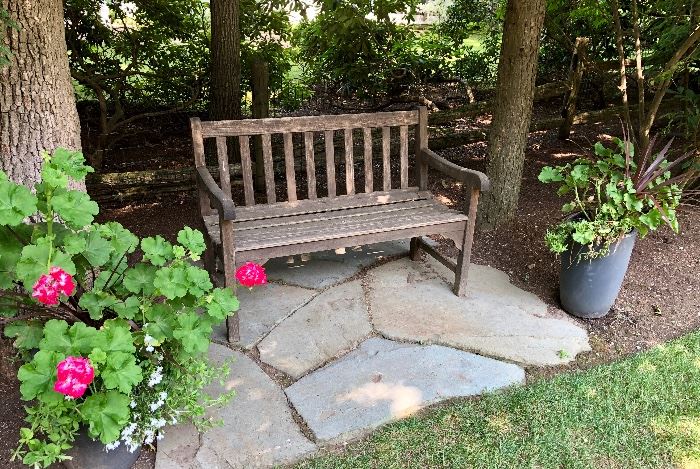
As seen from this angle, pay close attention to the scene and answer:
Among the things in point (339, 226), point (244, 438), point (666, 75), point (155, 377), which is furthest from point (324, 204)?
point (666, 75)

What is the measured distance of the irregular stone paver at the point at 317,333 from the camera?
2965 mm

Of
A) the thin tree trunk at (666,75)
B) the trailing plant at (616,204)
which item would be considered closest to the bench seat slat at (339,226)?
the trailing plant at (616,204)

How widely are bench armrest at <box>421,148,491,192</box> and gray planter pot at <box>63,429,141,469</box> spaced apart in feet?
7.47

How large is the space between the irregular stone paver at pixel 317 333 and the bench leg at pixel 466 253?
62 cm

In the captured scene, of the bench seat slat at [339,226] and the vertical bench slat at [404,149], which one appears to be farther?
the vertical bench slat at [404,149]

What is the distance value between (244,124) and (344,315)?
1.30m

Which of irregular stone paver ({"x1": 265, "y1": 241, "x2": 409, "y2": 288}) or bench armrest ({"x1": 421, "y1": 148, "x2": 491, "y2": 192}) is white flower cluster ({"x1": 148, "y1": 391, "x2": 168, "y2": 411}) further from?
bench armrest ({"x1": 421, "y1": 148, "x2": 491, "y2": 192})

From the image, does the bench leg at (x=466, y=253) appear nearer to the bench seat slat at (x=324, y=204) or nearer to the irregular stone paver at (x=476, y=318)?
the irregular stone paver at (x=476, y=318)

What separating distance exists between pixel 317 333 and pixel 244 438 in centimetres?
85

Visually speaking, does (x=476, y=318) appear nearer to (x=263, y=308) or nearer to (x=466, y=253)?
(x=466, y=253)

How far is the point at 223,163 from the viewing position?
133 inches

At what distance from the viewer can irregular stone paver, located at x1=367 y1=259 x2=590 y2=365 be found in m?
3.10

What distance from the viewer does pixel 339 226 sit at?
3301 mm

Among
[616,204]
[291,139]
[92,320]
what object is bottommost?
[92,320]
